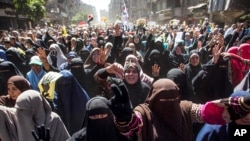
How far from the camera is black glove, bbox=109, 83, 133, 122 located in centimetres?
207

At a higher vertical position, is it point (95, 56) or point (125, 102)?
point (125, 102)

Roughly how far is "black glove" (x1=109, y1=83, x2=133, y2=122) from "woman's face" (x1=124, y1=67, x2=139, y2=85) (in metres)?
1.68

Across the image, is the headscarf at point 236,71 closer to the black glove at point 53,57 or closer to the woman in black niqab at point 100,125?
the woman in black niqab at point 100,125

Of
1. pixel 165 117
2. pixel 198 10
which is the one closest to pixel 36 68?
pixel 165 117

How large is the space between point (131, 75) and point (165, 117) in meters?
1.37

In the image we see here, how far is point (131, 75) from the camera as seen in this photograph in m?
3.80

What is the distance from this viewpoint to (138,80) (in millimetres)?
3906

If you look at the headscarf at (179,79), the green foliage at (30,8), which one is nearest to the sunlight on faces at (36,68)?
the headscarf at (179,79)

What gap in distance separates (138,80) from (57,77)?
1037 mm

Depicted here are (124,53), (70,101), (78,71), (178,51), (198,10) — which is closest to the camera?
(70,101)

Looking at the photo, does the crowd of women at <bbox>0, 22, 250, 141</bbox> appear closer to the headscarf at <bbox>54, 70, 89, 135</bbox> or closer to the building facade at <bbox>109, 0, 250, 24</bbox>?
the headscarf at <bbox>54, 70, 89, 135</bbox>

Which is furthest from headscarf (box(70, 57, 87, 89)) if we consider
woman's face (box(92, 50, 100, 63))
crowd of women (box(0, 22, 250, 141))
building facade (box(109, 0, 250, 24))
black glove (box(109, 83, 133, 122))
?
building facade (box(109, 0, 250, 24))

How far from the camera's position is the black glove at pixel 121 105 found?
2072 mm

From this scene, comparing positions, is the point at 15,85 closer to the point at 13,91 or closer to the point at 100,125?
the point at 13,91
